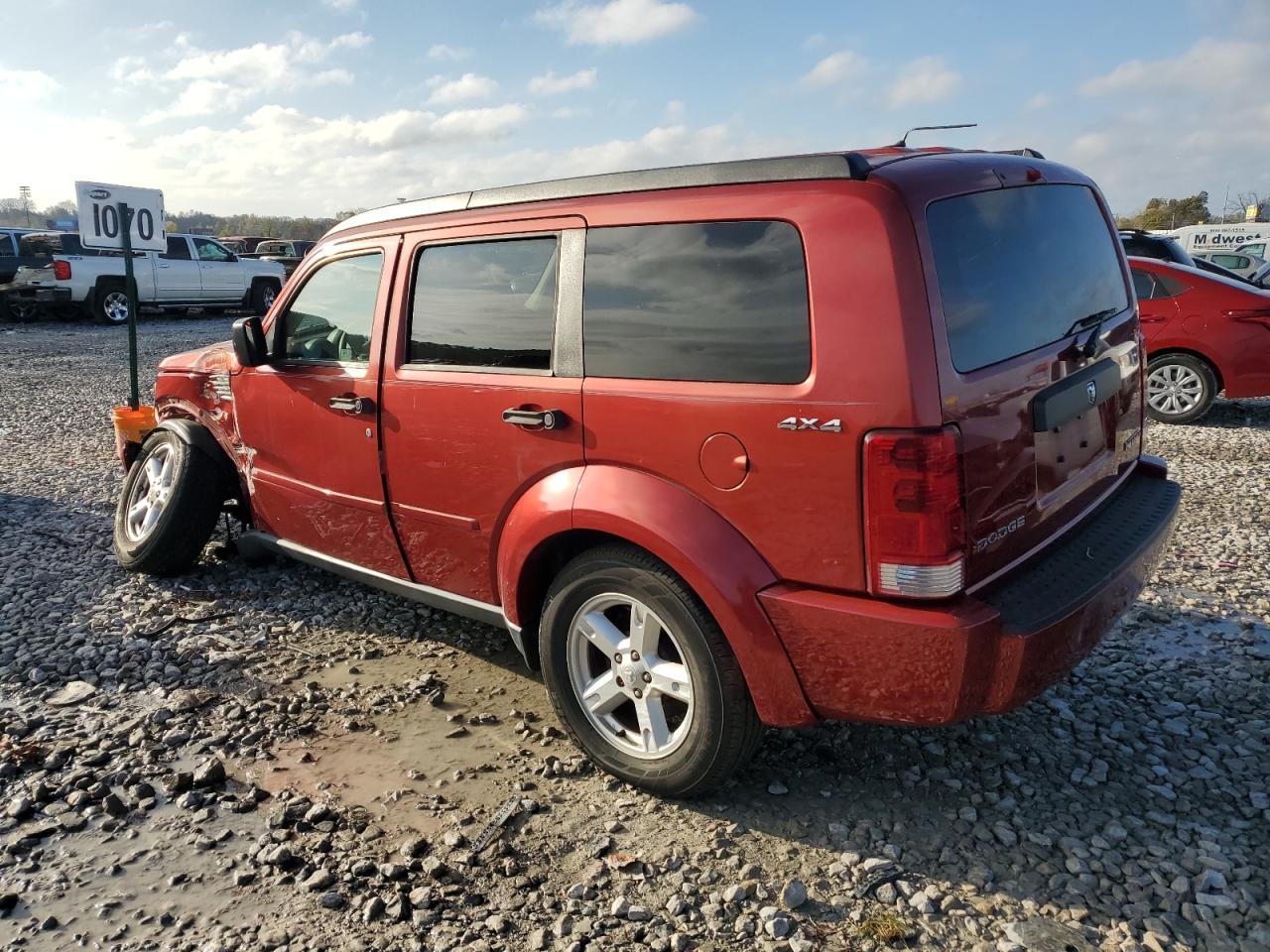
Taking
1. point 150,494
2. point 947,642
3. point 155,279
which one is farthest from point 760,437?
point 155,279

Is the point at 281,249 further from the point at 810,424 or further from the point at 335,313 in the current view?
the point at 810,424

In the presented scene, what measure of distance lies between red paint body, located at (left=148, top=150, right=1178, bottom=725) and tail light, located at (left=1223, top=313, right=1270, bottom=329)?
6067 mm

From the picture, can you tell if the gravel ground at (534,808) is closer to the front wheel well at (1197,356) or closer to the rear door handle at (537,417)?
the rear door handle at (537,417)

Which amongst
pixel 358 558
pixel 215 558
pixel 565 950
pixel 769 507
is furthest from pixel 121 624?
pixel 769 507

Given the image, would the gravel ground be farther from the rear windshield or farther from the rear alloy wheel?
the rear alloy wheel

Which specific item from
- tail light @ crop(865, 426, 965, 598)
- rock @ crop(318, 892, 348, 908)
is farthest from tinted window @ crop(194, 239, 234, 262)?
tail light @ crop(865, 426, 965, 598)

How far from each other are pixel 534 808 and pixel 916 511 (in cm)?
157

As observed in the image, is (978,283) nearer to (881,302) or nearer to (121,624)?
(881,302)

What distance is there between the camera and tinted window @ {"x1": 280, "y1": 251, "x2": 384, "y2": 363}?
3.86m

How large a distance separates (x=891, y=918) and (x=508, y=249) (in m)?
2.49

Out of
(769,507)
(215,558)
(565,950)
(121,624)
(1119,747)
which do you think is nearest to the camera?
(565,950)

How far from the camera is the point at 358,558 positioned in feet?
13.2

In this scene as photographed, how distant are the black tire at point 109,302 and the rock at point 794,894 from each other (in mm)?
20663

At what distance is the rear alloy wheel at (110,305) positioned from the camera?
1947 cm
